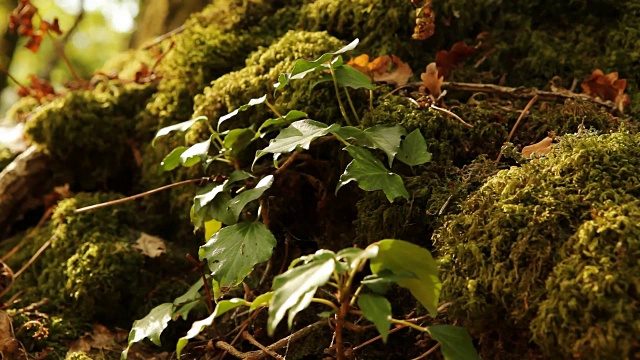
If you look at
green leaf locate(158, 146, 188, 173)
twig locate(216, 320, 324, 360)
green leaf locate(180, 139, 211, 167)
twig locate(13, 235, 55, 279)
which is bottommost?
twig locate(216, 320, 324, 360)

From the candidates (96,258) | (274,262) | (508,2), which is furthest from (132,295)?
(508,2)

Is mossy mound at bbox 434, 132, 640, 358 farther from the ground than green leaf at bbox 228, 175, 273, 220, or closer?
closer

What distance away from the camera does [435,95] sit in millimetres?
2174

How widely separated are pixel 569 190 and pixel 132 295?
1.76 meters

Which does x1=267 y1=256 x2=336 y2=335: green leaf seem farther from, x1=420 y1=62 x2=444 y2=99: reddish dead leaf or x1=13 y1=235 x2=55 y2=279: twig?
x1=13 y1=235 x2=55 y2=279: twig

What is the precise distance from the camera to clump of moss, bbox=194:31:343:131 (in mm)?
2127

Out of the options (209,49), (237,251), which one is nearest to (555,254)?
(237,251)

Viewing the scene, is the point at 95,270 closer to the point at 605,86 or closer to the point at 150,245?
the point at 150,245

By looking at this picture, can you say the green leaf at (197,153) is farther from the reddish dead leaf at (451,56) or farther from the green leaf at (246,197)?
the reddish dead leaf at (451,56)

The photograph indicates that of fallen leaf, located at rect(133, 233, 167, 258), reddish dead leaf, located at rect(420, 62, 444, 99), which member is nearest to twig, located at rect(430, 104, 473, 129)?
reddish dead leaf, located at rect(420, 62, 444, 99)

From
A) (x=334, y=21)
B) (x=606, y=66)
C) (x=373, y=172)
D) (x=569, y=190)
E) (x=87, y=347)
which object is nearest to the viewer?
(x=569, y=190)

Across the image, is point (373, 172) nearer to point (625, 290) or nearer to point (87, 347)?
point (625, 290)

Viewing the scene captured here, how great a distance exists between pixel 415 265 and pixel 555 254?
36cm

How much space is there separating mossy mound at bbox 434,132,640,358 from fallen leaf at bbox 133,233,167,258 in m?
1.34
